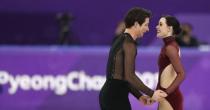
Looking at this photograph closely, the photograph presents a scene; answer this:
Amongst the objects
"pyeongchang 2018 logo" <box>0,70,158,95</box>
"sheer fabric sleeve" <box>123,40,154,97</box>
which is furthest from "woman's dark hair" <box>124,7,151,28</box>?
"pyeongchang 2018 logo" <box>0,70,158,95</box>

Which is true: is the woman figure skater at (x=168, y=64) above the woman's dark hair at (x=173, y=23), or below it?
below

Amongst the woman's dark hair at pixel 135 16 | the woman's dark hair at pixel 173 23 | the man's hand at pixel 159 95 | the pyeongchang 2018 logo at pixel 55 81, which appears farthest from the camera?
the pyeongchang 2018 logo at pixel 55 81

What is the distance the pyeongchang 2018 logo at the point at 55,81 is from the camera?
8523 mm

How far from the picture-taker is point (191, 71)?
28.2ft

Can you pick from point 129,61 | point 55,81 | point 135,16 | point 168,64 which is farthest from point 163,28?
point 55,81

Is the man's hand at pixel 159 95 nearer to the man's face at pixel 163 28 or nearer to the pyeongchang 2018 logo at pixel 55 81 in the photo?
the man's face at pixel 163 28

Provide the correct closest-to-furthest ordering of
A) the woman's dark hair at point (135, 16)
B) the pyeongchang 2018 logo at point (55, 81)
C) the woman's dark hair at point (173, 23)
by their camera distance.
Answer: the woman's dark hair at point (135, 16) → the woman's dark hair at point (173, 23) → the pyeongchang 2018 logo at point (55, 81)

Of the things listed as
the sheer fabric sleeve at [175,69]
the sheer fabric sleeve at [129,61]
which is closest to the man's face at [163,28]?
the sheer fabric sleeve at [175,69]

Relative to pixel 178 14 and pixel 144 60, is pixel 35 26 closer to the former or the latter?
pixel 178 14

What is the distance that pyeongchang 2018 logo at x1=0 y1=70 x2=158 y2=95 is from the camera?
8.52m

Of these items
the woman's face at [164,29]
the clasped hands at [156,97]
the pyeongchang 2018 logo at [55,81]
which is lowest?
the pyeongchang 2018 logo at [55,81]

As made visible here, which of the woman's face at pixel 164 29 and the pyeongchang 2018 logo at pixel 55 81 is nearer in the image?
the woman's face at pixel 164 29

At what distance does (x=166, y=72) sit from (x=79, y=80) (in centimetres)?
265

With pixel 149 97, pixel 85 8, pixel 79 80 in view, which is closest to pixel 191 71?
pixel 79 80
